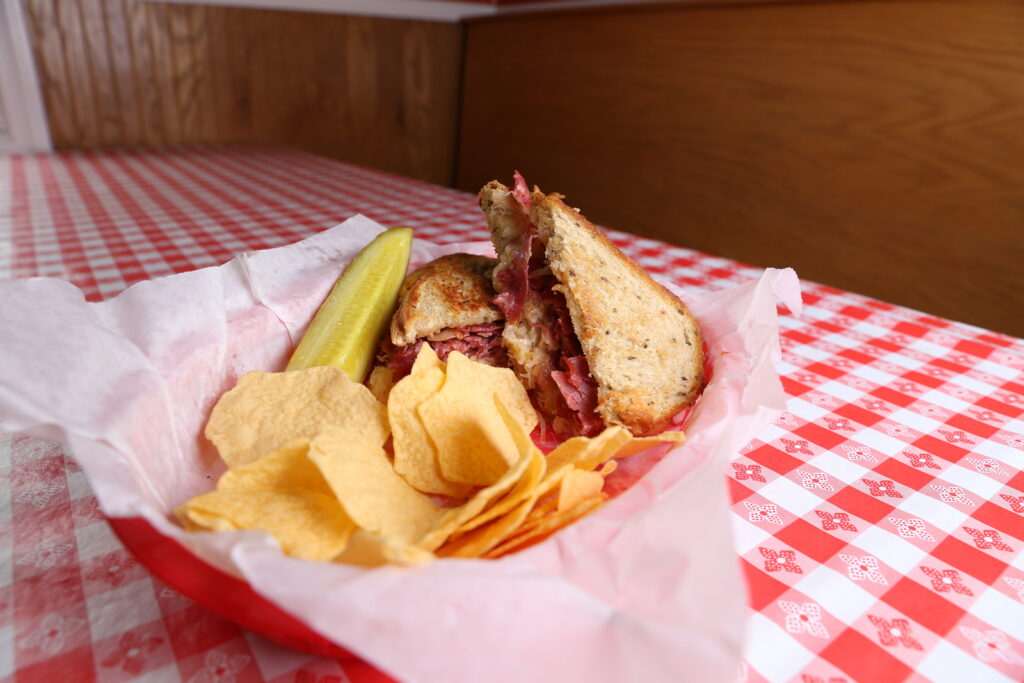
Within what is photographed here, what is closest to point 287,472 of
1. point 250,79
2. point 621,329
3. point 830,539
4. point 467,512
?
point 467,512

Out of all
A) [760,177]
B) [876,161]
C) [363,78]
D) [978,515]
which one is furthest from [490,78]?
[978,515]

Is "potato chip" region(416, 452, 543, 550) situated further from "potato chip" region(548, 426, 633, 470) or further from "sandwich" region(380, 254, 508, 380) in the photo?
"sandwich" region(380, 254, 508, 380)

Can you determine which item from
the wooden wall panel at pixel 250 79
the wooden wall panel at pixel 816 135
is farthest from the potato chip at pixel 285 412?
the wooden wall panel at pixel 250 79

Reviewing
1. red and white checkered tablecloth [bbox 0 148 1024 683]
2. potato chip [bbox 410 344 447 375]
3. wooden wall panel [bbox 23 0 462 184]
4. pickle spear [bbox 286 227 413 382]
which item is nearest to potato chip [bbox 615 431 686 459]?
red and white checkered tablecloth [bbox 0 148 1024 683]

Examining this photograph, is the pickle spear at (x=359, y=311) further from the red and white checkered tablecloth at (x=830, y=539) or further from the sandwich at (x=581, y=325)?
the red and white checkered tablecloth at (x=830, y=539)

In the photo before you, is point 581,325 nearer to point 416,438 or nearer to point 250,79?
point 416,438

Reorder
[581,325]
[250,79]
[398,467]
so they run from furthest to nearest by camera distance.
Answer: [250,79]
[581,325]
[398,467]
